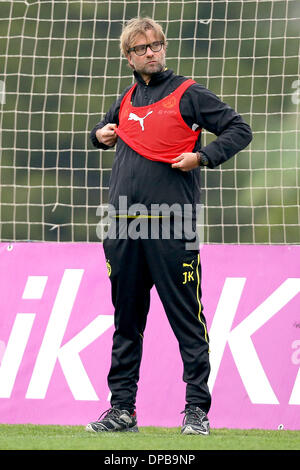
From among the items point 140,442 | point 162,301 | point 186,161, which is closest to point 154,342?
point 162,301

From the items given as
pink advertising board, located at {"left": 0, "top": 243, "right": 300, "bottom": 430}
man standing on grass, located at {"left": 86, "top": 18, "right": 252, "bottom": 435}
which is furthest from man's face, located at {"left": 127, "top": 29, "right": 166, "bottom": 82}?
pink advertising board, located at {"left": 0, "top": 243, "right": 300, "bottom": 430}

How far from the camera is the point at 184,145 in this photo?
5016 millimetres

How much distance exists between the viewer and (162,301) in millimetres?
5012

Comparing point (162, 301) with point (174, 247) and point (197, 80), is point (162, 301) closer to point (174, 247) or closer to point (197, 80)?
point (174, 247)

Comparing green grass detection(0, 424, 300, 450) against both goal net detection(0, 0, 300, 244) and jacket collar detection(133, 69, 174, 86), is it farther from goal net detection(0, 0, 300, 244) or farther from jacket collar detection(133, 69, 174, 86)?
goal net detection(0, 0, 300, 244)

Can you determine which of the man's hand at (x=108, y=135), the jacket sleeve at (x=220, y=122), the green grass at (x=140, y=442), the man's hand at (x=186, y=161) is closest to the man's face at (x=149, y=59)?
the jacket sleeve at (x=220, y=122)

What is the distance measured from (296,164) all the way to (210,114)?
1.93 metres

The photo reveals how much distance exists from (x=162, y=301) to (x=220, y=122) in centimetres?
85

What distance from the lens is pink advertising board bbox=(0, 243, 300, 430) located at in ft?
19.1

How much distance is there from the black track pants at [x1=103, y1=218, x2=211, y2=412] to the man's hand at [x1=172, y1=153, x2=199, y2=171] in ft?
1.09

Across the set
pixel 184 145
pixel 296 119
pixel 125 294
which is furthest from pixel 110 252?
pixel 296 119

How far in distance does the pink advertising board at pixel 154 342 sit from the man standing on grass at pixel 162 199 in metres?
0.82

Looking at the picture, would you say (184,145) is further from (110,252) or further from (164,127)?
(110,252)

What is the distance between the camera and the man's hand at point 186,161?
4887 millimetres
